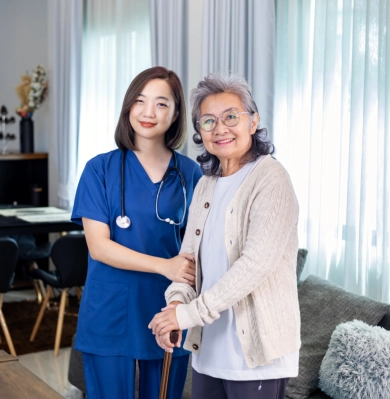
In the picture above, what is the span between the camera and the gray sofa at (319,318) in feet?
8.46

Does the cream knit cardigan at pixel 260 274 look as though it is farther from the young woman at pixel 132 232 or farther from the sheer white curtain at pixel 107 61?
the sheer white curtain at pixel 107 61

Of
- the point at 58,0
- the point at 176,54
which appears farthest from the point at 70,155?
the point at 176,54

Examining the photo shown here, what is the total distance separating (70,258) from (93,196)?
2115mm

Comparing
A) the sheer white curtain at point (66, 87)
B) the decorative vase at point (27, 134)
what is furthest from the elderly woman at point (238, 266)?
the decorative vase at point (27, 134)

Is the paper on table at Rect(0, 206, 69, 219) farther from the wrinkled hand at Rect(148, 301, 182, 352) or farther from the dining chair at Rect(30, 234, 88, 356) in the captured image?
the wrinkled hand at Rect(148, 301, 182, 352)

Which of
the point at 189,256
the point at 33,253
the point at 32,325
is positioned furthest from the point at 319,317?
the point at 33,253

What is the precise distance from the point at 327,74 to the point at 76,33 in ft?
9.60

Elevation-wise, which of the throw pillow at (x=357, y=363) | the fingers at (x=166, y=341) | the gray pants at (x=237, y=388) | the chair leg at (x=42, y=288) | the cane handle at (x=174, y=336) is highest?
the cane handle at (x=174, y=336)

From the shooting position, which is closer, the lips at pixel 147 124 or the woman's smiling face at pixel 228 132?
the woman's smiling face at pixel 228 132

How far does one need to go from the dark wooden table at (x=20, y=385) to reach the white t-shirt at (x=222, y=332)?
1.29 feet

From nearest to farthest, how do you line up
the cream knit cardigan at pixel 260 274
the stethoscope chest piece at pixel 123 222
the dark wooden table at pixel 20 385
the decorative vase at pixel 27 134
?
the cream knit cardigan at pixel 260 274
the dark wooden table at pixel 20 385
the stethoscope chest piece at pixel 123 222
the decorative vase at pixel 27 134

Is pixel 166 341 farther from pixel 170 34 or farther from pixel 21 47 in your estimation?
pixel 21 47

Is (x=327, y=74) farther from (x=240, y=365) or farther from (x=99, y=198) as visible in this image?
(x=240, y=365)

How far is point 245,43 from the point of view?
3.54m
